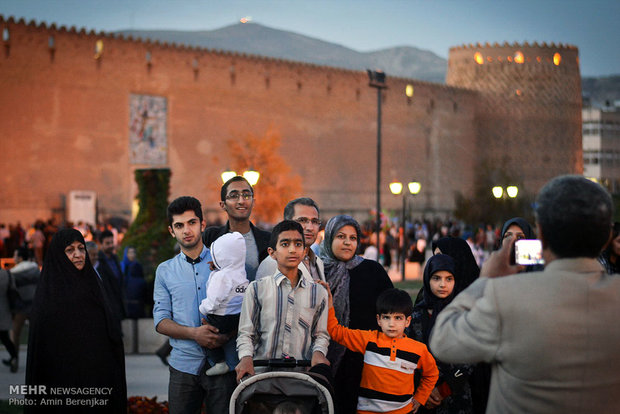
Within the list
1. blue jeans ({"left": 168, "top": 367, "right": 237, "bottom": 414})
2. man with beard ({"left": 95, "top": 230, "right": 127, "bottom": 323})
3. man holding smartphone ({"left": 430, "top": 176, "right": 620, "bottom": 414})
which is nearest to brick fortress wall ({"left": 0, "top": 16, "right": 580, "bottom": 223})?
man with beard ({"left": 95, "top": 230, "right": 127, "bottom": 323})

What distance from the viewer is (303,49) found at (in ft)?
491

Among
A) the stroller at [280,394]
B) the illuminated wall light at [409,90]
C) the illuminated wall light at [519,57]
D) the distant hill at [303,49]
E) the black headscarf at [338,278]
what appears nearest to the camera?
the stroller at [280,394]

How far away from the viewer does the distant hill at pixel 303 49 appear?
14288cm

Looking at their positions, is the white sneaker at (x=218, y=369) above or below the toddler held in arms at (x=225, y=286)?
below

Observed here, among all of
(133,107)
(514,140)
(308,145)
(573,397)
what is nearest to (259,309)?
(573,397)

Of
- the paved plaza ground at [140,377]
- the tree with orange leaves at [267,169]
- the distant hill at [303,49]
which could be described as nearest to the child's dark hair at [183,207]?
the paved plaza ground at [140,377]

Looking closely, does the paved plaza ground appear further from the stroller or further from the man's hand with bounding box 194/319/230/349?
the stroller

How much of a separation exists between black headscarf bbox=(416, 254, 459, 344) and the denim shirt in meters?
0.93

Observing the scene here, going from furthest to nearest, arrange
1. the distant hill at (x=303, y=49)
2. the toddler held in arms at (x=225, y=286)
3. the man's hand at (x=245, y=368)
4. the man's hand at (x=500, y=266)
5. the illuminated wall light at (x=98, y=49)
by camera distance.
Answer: the distant hill at (x=303, y=49) → the illuminated wall light at (x=98, y=49) → the toddler held in arms at (x=225, y=286) → the man's hand at (x=245, y=368) → the man's hand at (x=500, y=266)

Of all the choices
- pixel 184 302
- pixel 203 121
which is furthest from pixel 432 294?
pixel 203 121

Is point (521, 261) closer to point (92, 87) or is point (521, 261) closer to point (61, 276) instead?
point (61, 276)

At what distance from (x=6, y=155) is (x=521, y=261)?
70.9 ft

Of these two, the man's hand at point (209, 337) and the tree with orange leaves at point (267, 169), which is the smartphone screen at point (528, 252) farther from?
the tree with orange leaves at point (267, 169)

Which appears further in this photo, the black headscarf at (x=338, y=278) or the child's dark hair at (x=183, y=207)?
the black headscarf at (x=338, y=278)
